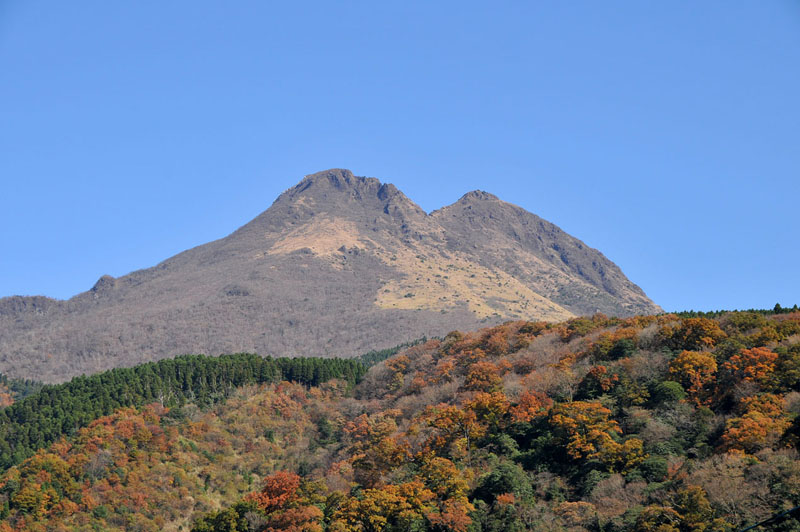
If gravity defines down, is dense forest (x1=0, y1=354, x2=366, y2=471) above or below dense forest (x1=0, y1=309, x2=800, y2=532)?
above

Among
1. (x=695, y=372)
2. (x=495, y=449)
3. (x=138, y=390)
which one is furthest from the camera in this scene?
(x=138, y=390)

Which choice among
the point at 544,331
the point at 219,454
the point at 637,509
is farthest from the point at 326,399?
the point at 637,509

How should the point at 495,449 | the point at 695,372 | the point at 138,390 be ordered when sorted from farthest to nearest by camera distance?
the point at 138,390 → the point at 695,372 → the point at 495,449

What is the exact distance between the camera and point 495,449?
9244cm

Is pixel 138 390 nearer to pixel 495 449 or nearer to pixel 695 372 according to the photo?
pixel 495 449

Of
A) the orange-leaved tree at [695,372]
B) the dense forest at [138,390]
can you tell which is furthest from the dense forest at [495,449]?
the dense forest at [138,390]

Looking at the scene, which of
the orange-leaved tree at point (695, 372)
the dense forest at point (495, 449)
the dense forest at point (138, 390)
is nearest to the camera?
the dense forest at point (495, 449)

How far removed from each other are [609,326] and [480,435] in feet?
154

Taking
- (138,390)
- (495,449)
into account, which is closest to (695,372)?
(495,449)

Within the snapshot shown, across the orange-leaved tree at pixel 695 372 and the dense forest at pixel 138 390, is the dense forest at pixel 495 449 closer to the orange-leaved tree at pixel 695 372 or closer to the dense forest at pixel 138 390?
the orange-leaved tree at pixel 695 372

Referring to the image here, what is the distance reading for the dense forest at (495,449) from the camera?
74.6 meters

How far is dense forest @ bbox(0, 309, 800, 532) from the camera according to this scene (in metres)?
74.6

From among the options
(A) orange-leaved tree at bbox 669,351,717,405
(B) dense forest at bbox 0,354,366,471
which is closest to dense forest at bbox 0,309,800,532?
(A) orange-leaved tree at bbox 669,351,717,405

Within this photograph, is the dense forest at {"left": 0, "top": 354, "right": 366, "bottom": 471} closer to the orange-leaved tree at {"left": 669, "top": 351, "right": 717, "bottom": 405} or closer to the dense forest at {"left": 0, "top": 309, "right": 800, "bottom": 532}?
the dense forest at {"left": 0, "top": 309, "right": 800, "bottom": 532}
